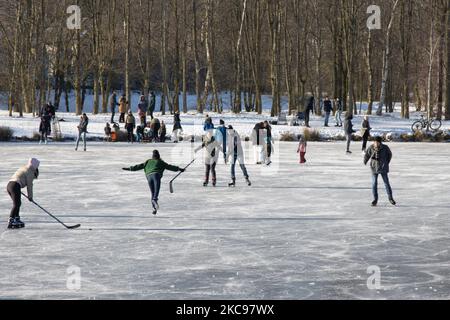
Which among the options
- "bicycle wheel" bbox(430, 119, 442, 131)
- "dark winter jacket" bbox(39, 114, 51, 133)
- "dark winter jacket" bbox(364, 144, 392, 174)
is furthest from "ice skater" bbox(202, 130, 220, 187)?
"bicycle wheel" bbox(430, 119, 442, 131)

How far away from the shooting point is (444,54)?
147 feet

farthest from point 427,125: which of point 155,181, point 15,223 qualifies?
point 15,223

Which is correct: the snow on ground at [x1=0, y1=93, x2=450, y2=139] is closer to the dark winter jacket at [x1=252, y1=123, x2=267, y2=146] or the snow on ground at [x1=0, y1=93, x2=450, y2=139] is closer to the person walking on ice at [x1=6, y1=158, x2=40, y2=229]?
the dark winter jacket at [x1=252, y1=123, x2=267, y2=146]

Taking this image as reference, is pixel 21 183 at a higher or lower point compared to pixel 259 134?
lower

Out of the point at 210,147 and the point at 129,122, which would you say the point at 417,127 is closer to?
the point at 129,122

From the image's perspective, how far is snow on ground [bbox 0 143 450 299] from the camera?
A: 9.82 metres

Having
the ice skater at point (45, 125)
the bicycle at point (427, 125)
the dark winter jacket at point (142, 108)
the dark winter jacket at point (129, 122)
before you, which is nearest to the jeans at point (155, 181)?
the ice skater at point (45, 125)

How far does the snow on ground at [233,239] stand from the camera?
982 cm

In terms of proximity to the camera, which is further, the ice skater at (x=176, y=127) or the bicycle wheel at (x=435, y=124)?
the bicycle wheel at (x=435, y=124)

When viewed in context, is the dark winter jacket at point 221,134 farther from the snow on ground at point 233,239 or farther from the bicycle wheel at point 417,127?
the bicycle wheel at point 417,127

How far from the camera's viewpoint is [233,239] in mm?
12992

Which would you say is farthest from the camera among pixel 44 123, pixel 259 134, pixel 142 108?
pixel 142 108

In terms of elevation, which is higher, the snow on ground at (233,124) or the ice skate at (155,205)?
the snow on ground at (233,124)

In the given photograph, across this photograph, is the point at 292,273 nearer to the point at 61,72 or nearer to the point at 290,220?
the point at 290,220
